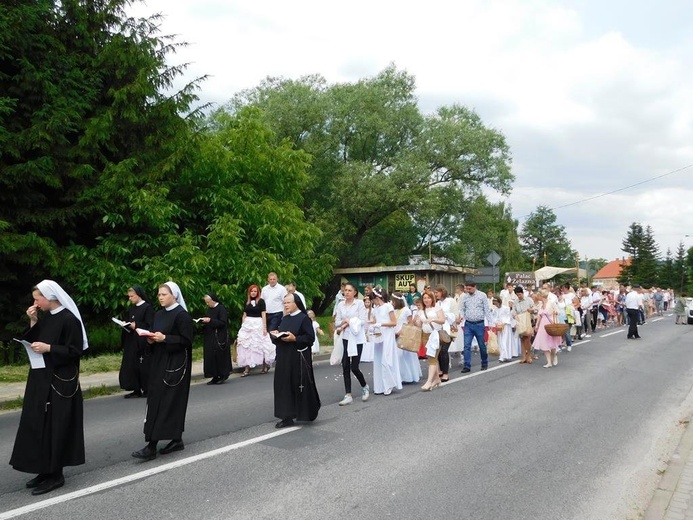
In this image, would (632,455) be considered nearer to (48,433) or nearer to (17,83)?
(48,433)

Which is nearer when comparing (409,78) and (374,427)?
(374,427)

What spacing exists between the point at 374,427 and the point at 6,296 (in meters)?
11.8

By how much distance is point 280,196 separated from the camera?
19.5 metres

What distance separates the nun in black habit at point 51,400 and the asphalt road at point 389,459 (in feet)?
0.90

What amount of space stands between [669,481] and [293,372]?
166 inches

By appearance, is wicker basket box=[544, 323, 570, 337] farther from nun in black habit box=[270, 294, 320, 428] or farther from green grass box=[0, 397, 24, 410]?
green grass box=[0, 397, 24, 410]

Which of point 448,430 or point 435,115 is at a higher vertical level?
point 435,115

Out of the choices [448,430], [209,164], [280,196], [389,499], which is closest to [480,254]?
[280,196]

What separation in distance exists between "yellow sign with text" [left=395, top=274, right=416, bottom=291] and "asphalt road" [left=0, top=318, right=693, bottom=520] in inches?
796

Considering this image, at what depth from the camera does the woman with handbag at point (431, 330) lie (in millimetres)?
10477

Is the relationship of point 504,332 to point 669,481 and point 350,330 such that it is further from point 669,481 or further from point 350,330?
point 669,481

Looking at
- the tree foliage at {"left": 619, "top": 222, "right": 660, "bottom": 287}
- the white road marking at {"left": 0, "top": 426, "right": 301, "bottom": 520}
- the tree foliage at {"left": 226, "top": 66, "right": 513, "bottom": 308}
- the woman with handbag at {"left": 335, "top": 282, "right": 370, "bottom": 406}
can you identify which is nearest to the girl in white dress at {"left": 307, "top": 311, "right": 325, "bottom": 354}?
the woman with handbag at {"left": 335, "top": 282, "right": 370, "bottom": 406}

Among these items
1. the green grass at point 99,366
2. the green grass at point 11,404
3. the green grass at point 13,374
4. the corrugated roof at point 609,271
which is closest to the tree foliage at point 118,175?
the green grass at point 99,366

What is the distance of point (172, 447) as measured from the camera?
652cm
